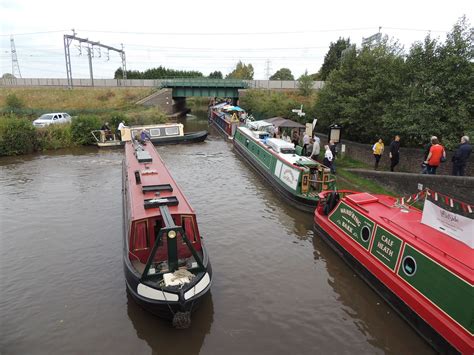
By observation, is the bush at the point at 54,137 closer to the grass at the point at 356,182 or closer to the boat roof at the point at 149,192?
the boat roof at the point at 149,192

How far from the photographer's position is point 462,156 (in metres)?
12.1

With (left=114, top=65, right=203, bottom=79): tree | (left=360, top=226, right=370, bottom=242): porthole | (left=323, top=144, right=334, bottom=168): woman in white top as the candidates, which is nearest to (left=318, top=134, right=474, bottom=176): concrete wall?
(left=323, top=144, right=334, bottom=168): woman in white top

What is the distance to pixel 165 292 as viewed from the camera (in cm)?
667

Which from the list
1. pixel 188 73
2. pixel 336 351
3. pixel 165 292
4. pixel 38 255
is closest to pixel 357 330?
pixel 336 351

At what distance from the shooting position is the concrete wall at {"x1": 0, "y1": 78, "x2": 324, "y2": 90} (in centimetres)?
5159

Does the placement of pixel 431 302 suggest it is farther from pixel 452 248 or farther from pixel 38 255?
pixel 38 255

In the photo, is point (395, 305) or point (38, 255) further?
point (38, 255)

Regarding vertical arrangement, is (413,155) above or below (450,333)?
above

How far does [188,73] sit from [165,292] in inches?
3355

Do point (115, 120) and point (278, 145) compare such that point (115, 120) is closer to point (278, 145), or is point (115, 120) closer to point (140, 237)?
point (278, 145)

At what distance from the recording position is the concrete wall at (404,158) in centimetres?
1389

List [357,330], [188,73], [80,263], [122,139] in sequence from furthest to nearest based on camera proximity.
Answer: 1. [188,73]
2. [122,139]
3. [80,263]
4. [357,330]

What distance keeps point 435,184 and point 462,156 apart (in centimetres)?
156

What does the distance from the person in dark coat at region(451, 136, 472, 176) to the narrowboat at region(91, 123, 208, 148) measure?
1955 centimetres
